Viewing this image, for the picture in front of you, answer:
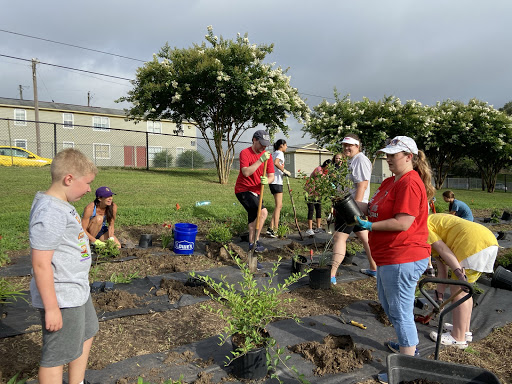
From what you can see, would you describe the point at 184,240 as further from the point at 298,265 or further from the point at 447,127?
the point at 447,127

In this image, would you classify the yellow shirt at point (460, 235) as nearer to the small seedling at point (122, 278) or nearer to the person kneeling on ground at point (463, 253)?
the person kneeling on ground at point (463, 253)

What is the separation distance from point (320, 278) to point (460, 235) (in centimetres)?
154

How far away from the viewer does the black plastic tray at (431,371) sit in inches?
65.9

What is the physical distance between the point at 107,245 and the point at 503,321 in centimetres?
461

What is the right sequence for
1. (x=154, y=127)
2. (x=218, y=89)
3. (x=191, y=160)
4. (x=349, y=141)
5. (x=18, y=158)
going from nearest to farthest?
(x=349, y=141), (x=218, y=89), (x=18, y=158), (x=191, y=160), (x=154, y=127)

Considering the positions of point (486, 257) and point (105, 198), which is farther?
point (105, 198)

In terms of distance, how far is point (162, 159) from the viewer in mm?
23203

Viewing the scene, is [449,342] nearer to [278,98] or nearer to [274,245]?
[274,245]

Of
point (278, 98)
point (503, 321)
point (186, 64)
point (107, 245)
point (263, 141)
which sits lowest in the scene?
point (503, 321)

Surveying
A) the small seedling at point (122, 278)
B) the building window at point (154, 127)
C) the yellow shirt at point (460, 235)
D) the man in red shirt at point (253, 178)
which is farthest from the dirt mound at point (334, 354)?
the building window at point (154, 127)

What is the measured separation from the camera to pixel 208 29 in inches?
547

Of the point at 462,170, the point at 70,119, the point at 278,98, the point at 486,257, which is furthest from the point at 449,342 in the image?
the point at 462,170

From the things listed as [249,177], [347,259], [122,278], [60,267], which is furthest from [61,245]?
[347,259]

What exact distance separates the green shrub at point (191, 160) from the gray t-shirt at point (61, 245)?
21852 mm
